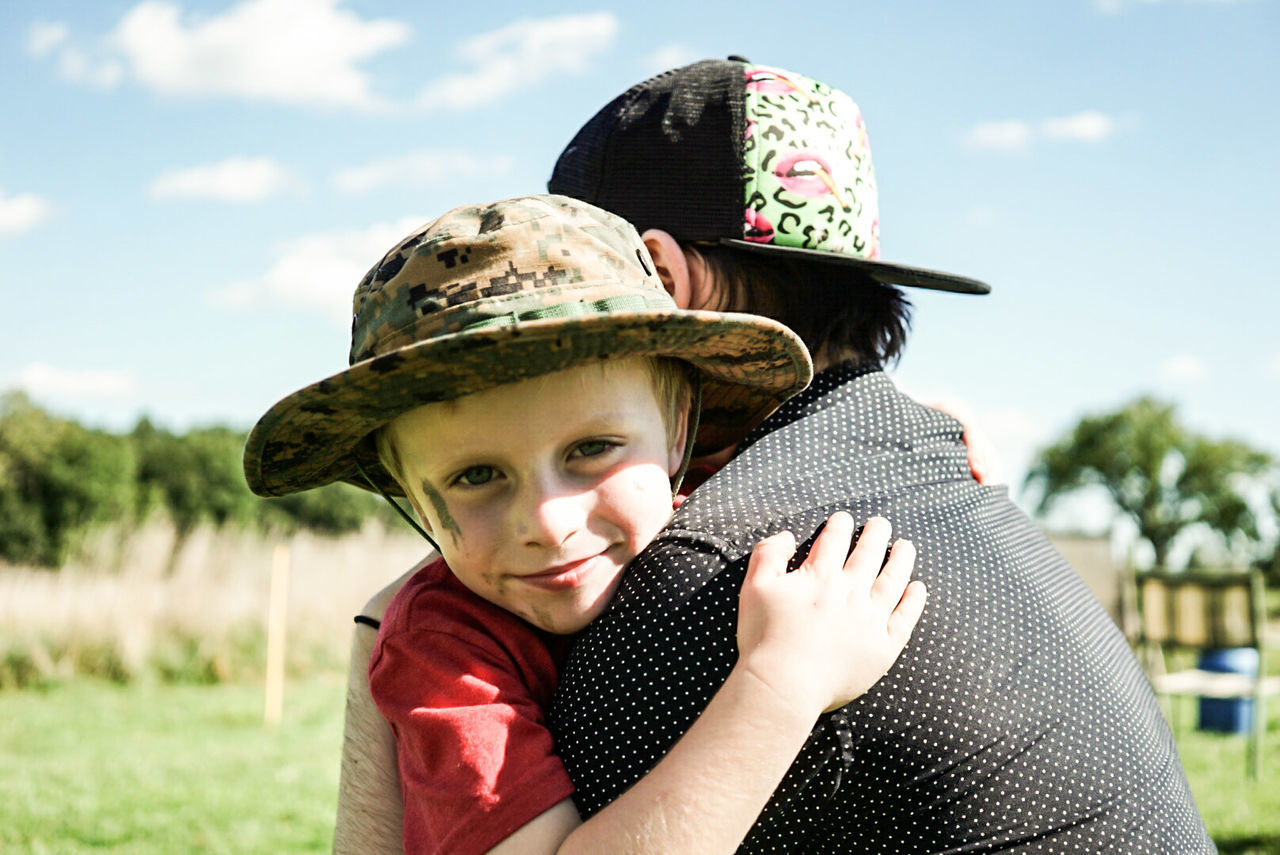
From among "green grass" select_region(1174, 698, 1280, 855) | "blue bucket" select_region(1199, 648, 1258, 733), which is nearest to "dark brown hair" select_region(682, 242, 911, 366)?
"green grass" select_region(1174, 698, 1280, 855)

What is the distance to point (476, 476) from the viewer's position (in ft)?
5.23

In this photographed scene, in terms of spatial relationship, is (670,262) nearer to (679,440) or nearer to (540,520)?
(679,440)

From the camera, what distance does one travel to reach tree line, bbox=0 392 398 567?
4169 cm

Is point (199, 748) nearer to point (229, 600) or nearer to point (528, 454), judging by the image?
point (229, 600)

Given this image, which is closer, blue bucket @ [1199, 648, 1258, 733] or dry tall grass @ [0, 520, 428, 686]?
blue bucket @ [1199, 648, 1258, 733]

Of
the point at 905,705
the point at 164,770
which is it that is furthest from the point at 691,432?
the point at 164,770

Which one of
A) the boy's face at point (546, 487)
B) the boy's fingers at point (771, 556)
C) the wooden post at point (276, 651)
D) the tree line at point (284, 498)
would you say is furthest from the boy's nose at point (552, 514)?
the tree line at point (284, 498)

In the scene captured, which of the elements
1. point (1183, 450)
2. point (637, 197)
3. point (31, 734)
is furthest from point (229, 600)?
point (1183, 450)

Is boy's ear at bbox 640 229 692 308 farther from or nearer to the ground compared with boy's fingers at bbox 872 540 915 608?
farther from the ground

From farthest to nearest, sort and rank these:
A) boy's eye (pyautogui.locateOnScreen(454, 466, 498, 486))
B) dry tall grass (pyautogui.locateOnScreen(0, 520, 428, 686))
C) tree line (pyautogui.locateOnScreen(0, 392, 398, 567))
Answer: tree line (pyautogui.locateOnScreen(0, 392, 398, 567))
dry tall grass (pyautogui.locateOnScreen(0, 520, 428, 686))
boy's eye (pyautogui.locateOnScreen(454, 466, 498, 486))

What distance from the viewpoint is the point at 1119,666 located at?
176 centimetres

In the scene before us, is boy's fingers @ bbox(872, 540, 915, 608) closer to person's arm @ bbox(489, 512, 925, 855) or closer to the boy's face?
person's arm @ bbox(489, 512, 925, 855)

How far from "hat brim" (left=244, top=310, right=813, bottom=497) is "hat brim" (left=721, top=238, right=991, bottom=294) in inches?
10.0

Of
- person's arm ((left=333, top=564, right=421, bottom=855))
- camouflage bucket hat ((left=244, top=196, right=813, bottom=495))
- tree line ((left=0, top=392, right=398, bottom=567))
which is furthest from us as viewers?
tree line ((left=0, top=392, right=398, bottom=567))
